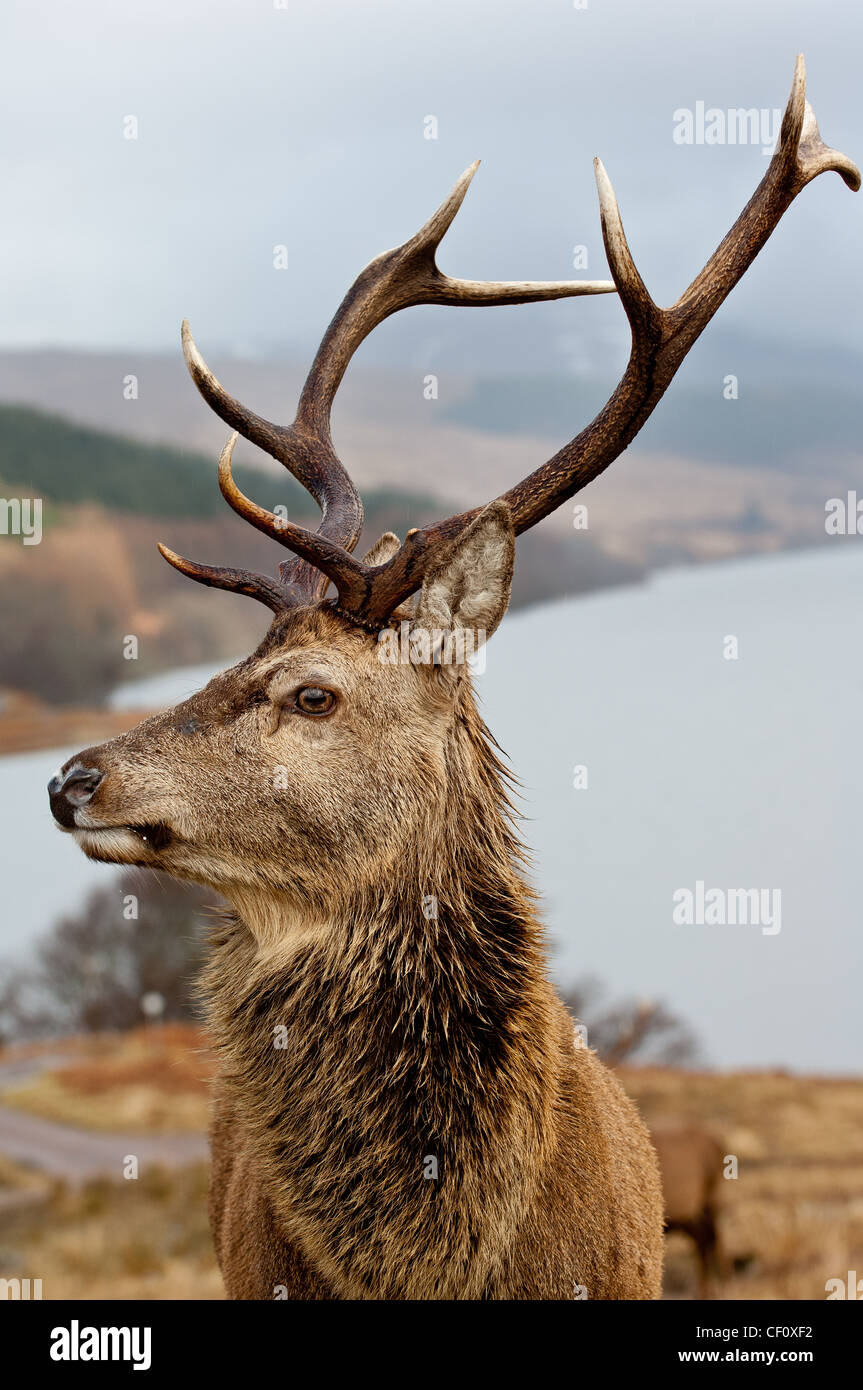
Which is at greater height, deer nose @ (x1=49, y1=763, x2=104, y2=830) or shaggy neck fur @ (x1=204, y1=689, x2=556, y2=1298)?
deer nose @ (x1=49, y1=763, x2=104, y2=830)

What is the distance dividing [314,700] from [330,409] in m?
1.38

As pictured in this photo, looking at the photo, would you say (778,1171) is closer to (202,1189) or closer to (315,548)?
(202,1189)

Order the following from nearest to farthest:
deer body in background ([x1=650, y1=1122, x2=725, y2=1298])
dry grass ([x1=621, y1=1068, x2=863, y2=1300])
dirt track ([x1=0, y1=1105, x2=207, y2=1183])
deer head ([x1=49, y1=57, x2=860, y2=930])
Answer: deer head ([x1=49, y1=57, x2=860, y2=930])
deer body in background ([x1=650, y1=1122, x2=725, y2=1298])
dry grass ([x1=621, y1=1068, x2=863, y2=1300])
dirt track ([x1=0, y1=1105, x2=207, y2=1183])

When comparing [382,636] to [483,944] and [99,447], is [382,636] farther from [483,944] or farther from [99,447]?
[99,447]

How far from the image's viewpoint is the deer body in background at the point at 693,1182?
788cm

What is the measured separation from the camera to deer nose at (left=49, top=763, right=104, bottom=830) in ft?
10.3

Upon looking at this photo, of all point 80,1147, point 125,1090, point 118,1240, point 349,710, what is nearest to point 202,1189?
point 118,1240

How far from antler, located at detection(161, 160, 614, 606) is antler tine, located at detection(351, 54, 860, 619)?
0.19m

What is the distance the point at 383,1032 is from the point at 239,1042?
1.48 feet

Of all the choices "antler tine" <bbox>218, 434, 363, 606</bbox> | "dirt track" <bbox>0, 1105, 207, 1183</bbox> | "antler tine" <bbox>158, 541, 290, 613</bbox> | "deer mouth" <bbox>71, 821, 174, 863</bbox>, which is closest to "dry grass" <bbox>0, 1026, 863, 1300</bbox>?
"dirt track" <bbox>0, 1105, 207, 1183</bbox>

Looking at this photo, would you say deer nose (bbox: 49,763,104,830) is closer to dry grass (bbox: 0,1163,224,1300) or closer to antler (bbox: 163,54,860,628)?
antler (bbox: 163,54,860,628)

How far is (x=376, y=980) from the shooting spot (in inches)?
129

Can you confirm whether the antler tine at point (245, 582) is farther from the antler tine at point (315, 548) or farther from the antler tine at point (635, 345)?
the antler tine at point (635, 345)

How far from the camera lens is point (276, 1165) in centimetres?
326
